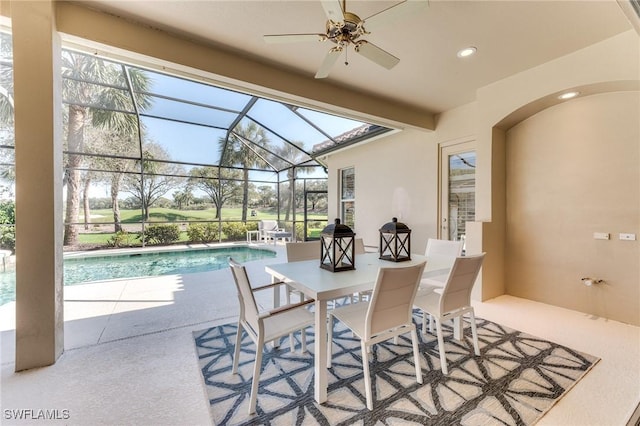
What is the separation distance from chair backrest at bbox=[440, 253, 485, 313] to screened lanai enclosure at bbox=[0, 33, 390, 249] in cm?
365

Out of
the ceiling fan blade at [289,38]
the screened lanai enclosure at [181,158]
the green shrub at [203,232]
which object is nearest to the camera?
the ceiling fan blade at [289,38]

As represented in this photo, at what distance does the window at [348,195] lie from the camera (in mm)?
6914

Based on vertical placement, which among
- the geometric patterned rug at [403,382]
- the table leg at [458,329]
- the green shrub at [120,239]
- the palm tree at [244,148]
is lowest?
the geometric patterned rug at [403,382]

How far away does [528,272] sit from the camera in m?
3.55

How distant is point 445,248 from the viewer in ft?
9.86

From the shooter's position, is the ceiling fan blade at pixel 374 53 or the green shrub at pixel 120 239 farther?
the green shrub at pixel 120 239

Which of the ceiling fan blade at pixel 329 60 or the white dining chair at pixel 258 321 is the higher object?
the ceiling fan blade at pixel 329 60

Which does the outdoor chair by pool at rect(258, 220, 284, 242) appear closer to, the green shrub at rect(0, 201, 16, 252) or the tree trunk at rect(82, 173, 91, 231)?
the tree trunk at rect(82, 173, 91, 231)

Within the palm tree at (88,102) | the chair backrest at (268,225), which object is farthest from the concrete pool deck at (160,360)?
the chair backrest at (268,225)

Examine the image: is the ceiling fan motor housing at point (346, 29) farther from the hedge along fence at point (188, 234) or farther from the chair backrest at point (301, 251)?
the hedge along fence at point (188, 234)

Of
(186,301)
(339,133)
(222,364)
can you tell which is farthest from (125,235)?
(222,364)

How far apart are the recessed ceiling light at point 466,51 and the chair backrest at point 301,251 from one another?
255cm

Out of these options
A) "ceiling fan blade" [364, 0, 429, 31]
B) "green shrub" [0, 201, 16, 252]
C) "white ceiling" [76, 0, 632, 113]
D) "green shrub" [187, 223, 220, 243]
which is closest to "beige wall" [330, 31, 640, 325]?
"white ceiling" [76, 0, 632, 113]

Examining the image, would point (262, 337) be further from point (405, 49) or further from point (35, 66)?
point (405, 49)
